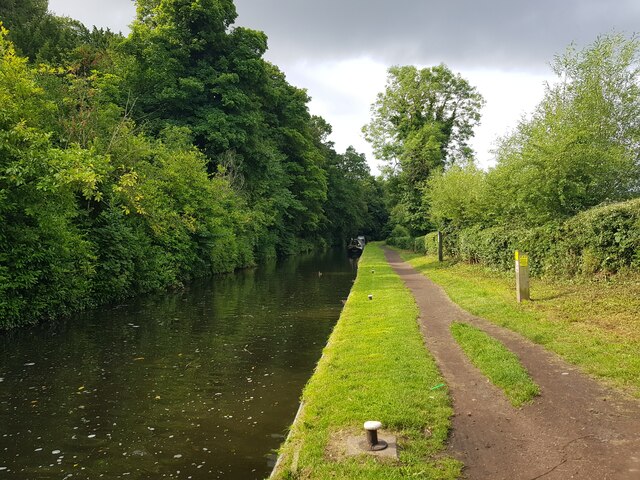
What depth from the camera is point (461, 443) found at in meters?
4.94

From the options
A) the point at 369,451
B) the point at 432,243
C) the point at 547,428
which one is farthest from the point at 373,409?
the point at 432,243

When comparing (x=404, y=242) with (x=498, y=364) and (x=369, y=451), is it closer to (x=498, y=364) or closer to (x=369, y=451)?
(x=498, y=364)

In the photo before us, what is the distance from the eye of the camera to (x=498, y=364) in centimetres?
738

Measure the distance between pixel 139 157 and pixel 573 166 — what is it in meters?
17.1

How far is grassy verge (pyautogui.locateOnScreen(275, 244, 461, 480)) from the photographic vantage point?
175 inches

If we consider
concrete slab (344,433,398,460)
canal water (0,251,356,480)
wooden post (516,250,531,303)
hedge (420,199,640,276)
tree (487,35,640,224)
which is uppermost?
tree (487,35,640,224)

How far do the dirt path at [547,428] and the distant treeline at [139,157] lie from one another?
1005 cm

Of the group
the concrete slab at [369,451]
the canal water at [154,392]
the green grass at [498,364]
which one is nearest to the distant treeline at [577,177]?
the green grass at [498,364]

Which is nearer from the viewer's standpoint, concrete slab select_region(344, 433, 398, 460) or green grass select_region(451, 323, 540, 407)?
concrete slab select_region(344, 433, 398, 460)

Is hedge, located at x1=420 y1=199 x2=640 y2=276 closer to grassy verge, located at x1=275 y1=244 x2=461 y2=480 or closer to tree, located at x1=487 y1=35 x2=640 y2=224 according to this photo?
tree, located at x1=487 y1=35 x2=640 y2=224

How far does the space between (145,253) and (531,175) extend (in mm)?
15369

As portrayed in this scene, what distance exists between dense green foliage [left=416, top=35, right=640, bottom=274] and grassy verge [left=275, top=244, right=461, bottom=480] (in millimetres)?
7048

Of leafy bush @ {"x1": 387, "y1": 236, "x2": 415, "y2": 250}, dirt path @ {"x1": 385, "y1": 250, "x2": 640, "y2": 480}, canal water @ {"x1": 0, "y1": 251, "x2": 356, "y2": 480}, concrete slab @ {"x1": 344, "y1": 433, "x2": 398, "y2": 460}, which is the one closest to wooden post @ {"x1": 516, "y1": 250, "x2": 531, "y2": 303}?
dirt path @ {"x1": 385, "y1": 250, "x2": 640, "y2": 480}

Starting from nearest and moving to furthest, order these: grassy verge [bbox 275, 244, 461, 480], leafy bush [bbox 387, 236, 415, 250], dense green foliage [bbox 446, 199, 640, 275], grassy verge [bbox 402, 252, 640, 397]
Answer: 1. grassy verge [bbox 275, 244, 461, 480]
2. grassy verge [bbox 402, 252, 640, 397]
3. dense green foliage [bbox 446, 199, 640, 275]
4. leafy bush [bbox 387, 236, 415, 250]
